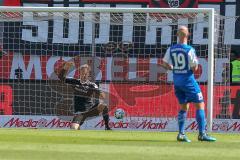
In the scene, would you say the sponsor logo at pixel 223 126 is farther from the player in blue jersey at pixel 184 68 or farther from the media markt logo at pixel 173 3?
the player in blue jersey at pixel 184 68

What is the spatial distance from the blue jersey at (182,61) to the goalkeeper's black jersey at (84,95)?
18.5 ft

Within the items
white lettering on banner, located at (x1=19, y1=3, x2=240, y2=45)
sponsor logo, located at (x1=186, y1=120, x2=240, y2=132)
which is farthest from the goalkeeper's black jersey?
white lettering on banner, located at (x1=19, y1=3, x2=240, y2=45)

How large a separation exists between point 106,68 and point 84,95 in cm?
250

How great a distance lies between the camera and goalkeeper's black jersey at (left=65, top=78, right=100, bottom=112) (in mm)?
17703

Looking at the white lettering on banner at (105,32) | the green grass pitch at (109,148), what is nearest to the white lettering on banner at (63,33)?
the white lettering on banner at (105,32)

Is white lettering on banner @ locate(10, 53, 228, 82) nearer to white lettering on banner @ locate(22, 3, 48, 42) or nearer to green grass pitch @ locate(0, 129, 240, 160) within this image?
white lettering on banner @ locate(22, 3, 48, 42)

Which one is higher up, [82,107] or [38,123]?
[82,107]

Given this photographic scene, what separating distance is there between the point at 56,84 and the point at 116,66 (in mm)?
1653

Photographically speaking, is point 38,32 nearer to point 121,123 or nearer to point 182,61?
point 121,123

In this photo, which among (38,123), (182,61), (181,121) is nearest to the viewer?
(182,61)

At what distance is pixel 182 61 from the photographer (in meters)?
12.2

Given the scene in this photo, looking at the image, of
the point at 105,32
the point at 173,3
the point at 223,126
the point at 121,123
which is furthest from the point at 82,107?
the point at 173,3

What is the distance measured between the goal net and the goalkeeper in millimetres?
857

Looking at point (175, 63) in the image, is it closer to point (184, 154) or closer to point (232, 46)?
point (184, 154)
